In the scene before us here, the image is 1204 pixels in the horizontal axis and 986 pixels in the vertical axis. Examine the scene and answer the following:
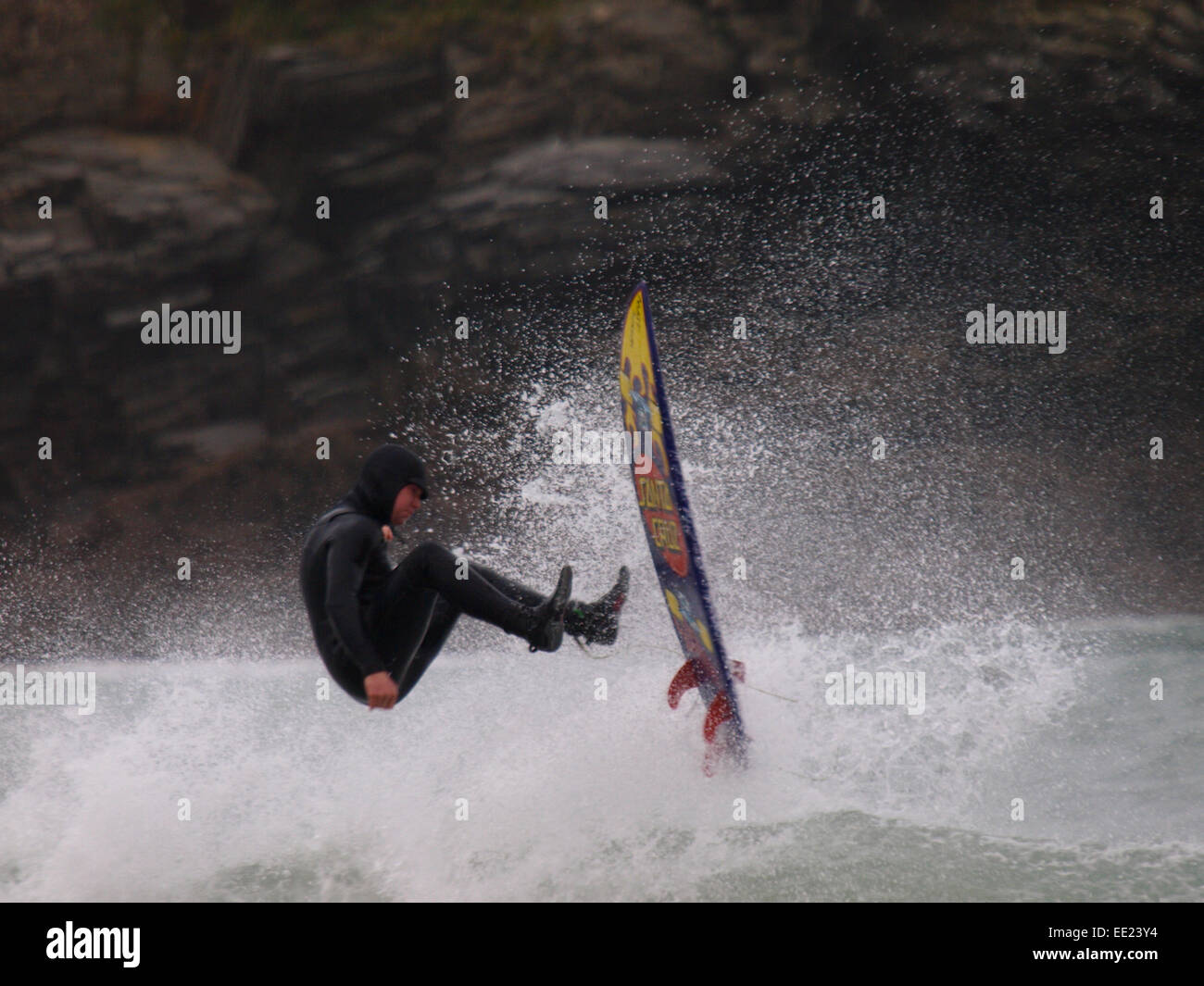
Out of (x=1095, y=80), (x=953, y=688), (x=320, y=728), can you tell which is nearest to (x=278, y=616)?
(x=320, y=728)

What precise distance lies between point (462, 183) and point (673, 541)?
6.82 m

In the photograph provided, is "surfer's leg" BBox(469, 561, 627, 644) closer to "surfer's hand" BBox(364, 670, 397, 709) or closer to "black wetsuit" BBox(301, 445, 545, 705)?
"black wetsuit" BBox(301, 445, 545, 705)

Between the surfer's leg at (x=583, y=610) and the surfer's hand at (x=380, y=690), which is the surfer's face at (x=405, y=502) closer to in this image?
the surfer's leg at (x=583, y=610)

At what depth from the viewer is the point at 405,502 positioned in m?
3.57

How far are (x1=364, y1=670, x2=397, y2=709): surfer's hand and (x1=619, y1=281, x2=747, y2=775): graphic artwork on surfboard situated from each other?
1075 mm

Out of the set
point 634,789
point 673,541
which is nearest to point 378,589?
point 673,541

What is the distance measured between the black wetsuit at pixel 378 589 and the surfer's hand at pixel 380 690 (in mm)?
45

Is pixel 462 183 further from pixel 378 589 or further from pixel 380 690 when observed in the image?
pixel 380 690

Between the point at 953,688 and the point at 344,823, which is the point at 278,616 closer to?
the point at 344,823

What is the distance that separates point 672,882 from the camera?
3.58m

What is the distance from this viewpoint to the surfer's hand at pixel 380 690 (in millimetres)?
3252

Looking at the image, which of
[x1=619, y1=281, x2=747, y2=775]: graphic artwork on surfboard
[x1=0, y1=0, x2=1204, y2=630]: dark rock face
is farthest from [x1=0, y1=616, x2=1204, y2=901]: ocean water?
[x1=0, y1=0, x2=1204, y2=630]: dark rock face

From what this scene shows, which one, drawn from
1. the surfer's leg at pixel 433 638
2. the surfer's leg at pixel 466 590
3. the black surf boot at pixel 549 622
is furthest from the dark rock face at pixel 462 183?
the black surf boot at pixel 549 622

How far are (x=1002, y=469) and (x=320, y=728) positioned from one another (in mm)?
6504
